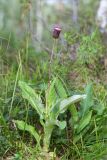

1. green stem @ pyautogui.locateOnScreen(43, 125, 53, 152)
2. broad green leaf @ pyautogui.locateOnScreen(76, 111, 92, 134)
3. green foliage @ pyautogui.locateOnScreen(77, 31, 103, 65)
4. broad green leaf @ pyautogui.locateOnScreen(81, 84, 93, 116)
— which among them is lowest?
green stem @ pyautogui.locateOnScreen(43, 125, 53, 152)

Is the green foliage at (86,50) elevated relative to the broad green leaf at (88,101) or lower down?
elevated

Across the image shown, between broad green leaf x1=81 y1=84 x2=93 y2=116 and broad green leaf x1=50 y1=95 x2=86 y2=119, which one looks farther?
broad green leaf x1=81 y1=84 x2=93 y2=116

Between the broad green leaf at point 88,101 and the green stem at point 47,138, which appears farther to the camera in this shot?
the broad green leaf at point 88,101

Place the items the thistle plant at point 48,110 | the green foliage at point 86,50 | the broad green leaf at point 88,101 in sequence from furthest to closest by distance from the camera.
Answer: the green foliage at point 86,50 → the broad green leaf at point 88,101 → the thistle plant at point 48,110

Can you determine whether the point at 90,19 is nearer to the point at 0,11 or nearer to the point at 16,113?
the point at 16,113

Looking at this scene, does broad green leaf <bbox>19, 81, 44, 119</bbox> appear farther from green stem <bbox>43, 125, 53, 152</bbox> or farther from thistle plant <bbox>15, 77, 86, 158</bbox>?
green stem <bbox>43, 125, 53, 152</bbox>

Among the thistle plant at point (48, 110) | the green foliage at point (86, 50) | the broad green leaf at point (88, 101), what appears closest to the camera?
the thistle plant at point (48, 110)

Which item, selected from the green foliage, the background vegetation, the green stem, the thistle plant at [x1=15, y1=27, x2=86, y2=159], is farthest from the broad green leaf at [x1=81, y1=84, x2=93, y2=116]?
the green foliage

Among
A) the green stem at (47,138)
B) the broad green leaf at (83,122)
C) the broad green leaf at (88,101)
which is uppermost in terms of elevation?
the broad green leaf at (88,101)

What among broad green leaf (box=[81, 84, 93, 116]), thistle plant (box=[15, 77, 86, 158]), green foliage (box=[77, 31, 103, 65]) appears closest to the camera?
thistle plant (box=[15, 77, 86, 158])

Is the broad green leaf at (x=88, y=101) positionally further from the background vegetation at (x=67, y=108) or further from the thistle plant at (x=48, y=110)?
the thistle plant at (x=48, y=110)

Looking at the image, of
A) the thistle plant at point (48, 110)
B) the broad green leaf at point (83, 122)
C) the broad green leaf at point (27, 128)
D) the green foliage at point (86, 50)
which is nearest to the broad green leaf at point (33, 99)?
the thistle plant at point (48, 110)
